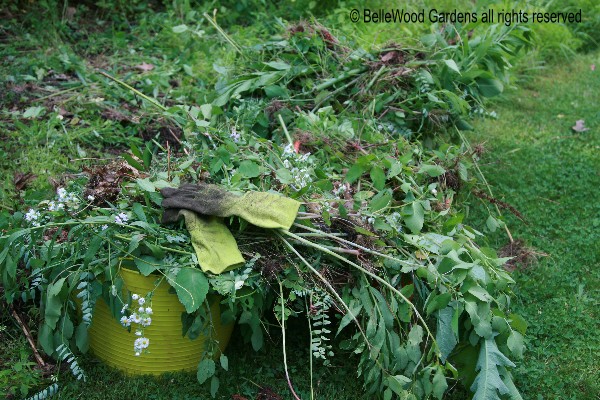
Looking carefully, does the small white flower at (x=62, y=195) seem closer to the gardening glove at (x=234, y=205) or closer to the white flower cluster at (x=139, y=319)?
the gardening glove at (x=234, y=205)

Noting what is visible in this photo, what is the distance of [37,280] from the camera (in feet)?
9.23

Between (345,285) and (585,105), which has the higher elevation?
(345,285)

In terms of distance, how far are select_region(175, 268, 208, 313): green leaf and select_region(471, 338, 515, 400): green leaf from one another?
999 mm

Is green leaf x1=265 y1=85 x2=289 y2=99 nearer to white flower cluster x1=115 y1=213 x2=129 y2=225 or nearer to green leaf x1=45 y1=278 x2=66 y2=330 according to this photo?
white flower cluster x1=115 y1=213 x2=129 y2=225

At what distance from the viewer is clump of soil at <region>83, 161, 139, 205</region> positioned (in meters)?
3.02

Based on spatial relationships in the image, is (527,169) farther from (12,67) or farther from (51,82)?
(12,67)

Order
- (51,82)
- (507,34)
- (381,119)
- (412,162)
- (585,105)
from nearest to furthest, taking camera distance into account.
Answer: (412,162) → (381,119) → (507,34) → (51,82) → (585,105)

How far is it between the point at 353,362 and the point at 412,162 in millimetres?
1016

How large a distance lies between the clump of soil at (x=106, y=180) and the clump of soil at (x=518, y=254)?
1.87 metres

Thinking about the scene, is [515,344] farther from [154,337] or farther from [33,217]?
[33,217]

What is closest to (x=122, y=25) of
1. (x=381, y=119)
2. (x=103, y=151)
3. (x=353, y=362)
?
(x=103, y=151)

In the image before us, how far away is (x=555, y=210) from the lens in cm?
432

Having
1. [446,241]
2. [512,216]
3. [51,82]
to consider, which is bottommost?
[512,216]

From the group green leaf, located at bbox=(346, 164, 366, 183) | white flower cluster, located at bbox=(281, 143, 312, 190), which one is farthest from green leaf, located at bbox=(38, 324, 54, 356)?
green leaf, located at bbox=(346, 164, 366, 183)
